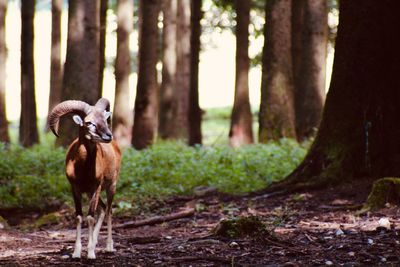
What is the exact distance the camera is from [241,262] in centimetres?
733

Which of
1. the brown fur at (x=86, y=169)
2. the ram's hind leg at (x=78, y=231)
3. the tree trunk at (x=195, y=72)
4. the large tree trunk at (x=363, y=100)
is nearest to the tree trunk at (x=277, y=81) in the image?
the tree trunk at (x=195, y=72)

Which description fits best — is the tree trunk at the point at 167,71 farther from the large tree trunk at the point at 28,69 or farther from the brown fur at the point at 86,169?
the brown fur at the point at 86,169

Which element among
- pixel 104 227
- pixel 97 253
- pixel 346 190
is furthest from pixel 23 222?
pixel 346 190

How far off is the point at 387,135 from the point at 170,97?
17.0 m

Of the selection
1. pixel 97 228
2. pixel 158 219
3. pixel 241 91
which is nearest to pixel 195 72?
pixel 241 91

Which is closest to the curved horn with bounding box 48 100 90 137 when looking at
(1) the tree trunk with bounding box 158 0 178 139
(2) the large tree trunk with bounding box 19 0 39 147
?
(2) the large tree trunk with bounding box 19 0 39 147

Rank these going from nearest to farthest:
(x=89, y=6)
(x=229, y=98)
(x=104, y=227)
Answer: (x=104, y=227), (x=89, y=6), (x=229, y=98)

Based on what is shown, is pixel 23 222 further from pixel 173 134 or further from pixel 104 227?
pixel 173 134

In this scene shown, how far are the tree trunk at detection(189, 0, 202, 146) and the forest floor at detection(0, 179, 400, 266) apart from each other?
30.4 feet

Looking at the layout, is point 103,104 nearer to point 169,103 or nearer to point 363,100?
point 363,100

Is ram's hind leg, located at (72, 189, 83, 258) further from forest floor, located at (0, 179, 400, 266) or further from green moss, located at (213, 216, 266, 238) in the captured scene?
green moss, located at (213, 216, 266, 238)

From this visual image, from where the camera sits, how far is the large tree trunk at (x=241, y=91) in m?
21.3

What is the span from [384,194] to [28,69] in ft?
46.6

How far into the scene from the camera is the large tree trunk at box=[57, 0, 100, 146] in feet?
55.7
